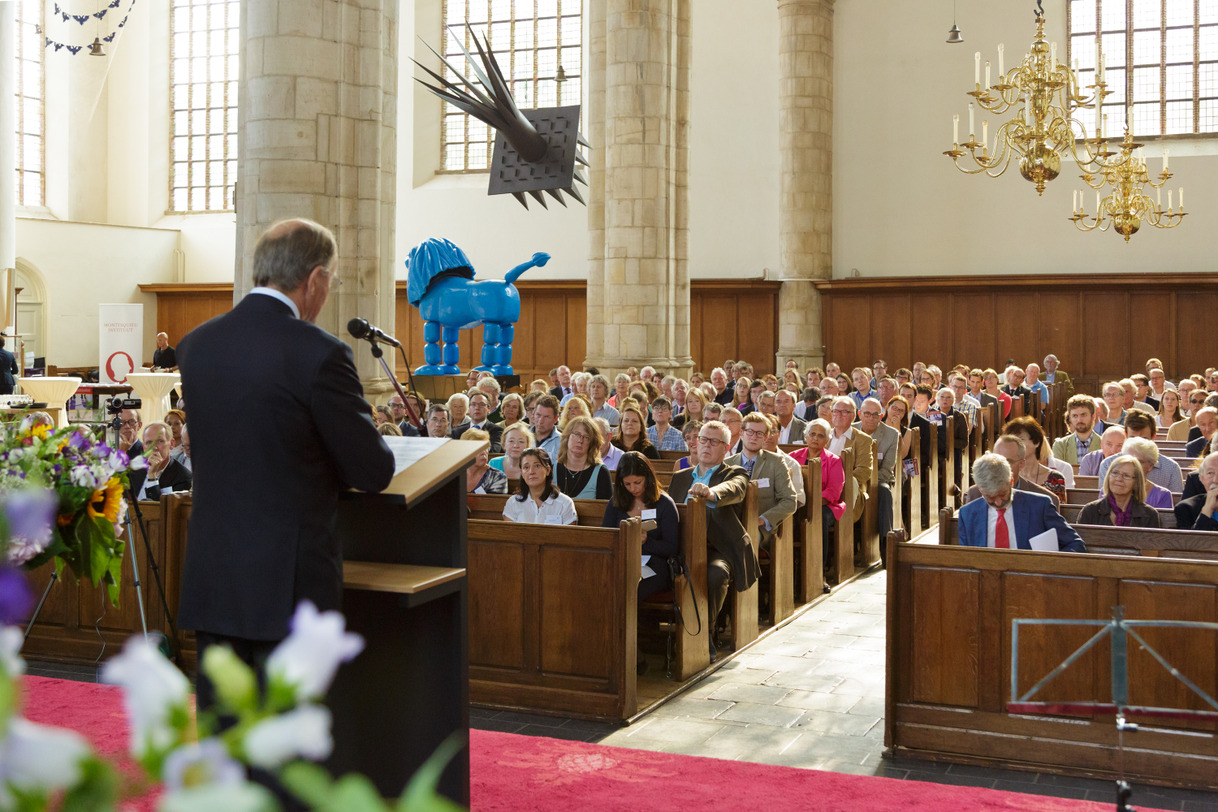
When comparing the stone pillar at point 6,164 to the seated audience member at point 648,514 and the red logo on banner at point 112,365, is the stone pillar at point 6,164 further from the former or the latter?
the seated audience member at point 648,514

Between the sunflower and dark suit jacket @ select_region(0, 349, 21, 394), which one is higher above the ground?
dark suit jacket @ select_region(0, 349, 21, 394)

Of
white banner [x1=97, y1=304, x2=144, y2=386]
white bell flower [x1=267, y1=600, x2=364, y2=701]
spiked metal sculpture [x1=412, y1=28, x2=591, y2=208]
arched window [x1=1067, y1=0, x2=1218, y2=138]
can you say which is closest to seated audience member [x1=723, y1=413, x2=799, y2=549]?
white bell flower [x1=267, y1=600, x2=364, y2=701]

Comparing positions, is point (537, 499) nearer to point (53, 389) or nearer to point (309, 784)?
point (309, 784)

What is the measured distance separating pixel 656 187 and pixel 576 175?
1.45 metres

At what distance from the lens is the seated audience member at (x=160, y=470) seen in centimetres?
752

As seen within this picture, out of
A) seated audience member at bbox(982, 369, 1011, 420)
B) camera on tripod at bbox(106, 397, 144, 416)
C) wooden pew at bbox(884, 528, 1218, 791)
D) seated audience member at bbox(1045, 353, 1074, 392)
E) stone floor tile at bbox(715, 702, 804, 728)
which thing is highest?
seated audience member at bbox(1045, 353, 1074, 392)

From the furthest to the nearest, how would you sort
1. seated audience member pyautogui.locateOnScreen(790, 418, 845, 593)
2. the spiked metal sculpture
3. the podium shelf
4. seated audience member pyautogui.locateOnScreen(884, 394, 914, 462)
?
1. the spiked metal sculpture
2. seated audience member pyautogui.locateOnScreen(884, 394, 914, 462)
3. seated audience member pyautogui.locateOnScreen(790, 418, 845, 593)
4. the podium shelf

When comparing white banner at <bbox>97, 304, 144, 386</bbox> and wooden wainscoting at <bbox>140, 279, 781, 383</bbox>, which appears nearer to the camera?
white banner at <bbox>97, 304, 144, 386</bbox>

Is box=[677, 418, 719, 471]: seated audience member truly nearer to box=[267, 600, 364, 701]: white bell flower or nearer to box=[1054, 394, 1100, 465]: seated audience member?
box=[1054, 394, 1100, 465]: seated audience member

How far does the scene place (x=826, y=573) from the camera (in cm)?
911

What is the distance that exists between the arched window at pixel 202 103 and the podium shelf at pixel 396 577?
24180mm

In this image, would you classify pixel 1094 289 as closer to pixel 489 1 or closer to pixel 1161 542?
pixel 489 1

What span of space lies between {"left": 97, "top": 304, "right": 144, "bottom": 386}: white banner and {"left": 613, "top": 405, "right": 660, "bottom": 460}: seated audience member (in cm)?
1338

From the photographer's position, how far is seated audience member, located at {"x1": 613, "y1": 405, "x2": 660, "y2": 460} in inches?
353
